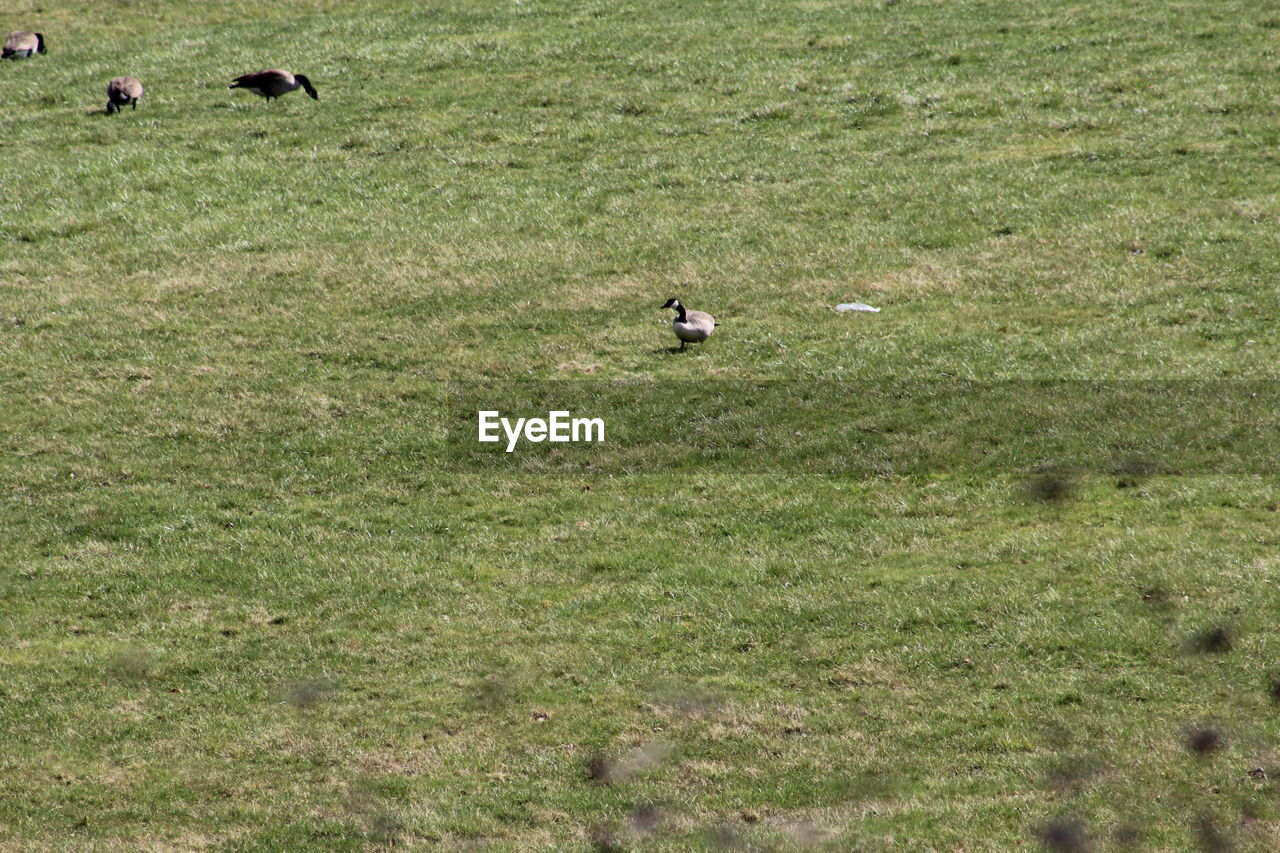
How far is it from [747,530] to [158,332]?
1408 cm

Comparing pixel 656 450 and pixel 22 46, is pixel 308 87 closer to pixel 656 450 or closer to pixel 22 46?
pixel 22 46

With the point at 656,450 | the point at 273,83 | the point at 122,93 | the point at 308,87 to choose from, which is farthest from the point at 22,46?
the point at 656,450

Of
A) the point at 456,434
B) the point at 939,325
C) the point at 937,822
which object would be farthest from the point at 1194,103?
the point at 937,822

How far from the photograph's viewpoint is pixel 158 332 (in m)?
28.1

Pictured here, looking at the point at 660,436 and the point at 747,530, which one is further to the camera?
the point at 660,436

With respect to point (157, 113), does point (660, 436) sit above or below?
below

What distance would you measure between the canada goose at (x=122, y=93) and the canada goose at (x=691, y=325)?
22133 mm

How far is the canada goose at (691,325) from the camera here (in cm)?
2641

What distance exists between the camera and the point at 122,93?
40594 mm

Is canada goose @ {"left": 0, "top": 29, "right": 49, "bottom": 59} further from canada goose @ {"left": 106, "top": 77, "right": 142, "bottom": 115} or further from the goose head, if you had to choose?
the goose head

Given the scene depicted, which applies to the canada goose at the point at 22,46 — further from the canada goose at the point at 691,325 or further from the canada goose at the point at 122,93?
the canada goose at the point at 691,325

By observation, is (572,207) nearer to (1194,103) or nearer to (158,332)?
(158,332)

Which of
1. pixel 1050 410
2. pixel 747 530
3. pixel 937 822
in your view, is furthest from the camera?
pixel 1050 410

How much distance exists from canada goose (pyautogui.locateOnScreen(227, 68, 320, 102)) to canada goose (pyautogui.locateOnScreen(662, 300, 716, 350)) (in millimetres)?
18905
